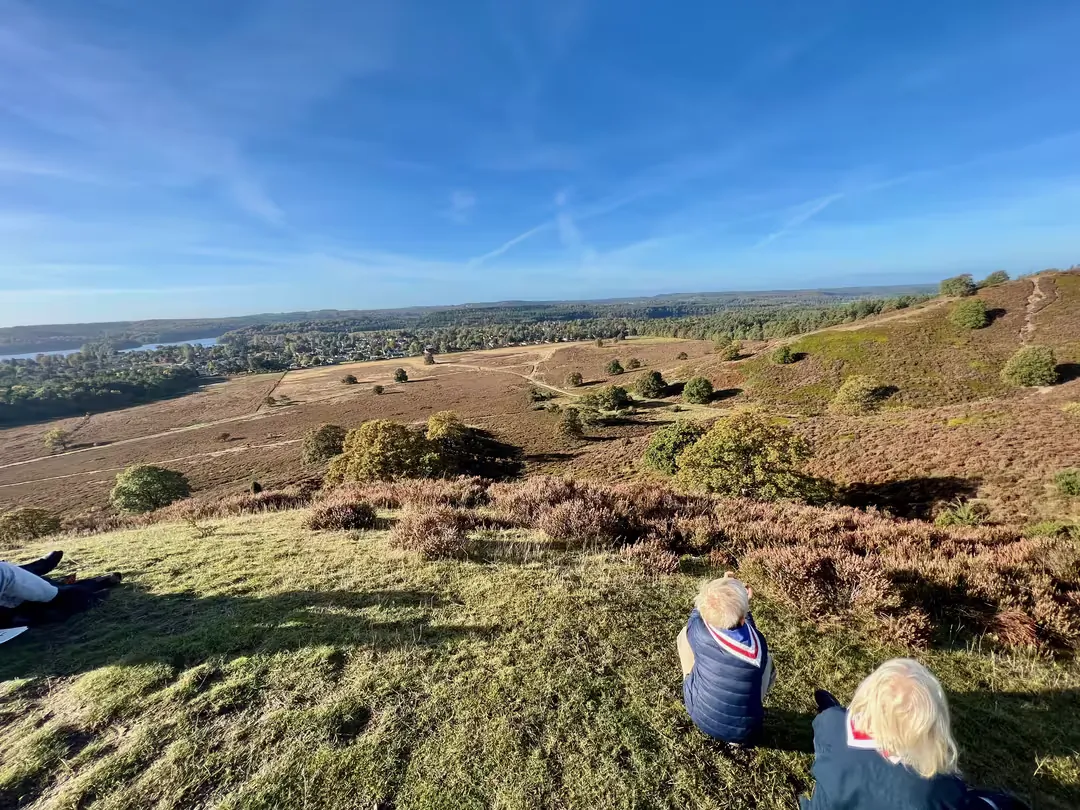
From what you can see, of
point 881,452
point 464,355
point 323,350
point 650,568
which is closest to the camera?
point 650,568

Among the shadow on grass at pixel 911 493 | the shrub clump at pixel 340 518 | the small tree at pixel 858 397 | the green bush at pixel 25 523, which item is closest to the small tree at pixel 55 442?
the green bush at pixel 25 523

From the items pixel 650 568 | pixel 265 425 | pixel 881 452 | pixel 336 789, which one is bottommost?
pixel 265 425

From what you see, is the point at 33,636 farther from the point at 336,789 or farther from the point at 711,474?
the point at 711,474

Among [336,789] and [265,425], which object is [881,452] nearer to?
[336,789]

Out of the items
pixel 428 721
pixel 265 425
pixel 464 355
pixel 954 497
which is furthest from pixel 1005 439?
pixel 464 355

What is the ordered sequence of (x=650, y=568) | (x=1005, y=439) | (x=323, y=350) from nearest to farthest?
(x=650, y=568)
(x=1005, y=439)
(x=323, y=350)

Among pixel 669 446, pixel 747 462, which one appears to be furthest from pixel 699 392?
pixel 747 462

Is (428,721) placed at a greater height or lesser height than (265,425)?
greater

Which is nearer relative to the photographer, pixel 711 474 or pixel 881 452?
pixel 711 474
